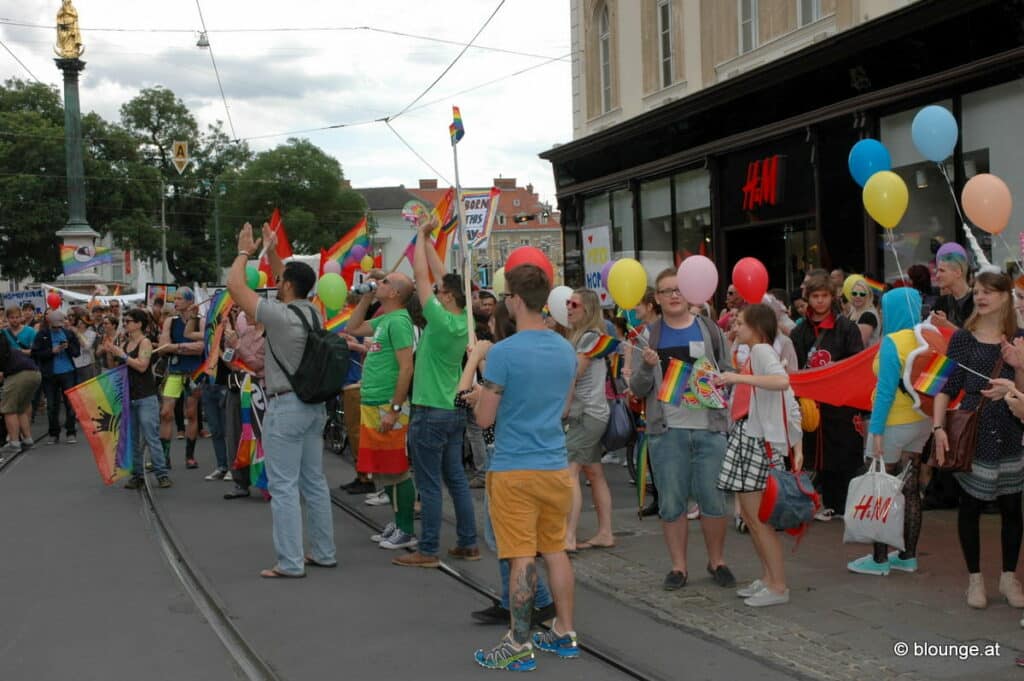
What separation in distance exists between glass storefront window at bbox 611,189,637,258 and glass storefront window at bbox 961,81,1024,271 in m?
8.82

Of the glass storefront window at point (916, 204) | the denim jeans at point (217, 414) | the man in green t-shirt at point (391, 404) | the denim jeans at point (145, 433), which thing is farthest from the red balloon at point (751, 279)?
the denim jeans at point (145, 433)

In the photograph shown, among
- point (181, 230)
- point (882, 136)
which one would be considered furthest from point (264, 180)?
point (882, 136)

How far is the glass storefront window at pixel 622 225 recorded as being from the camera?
21.1 metres

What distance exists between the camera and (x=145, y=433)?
11242 mm

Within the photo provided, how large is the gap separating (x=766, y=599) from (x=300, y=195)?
258 ft

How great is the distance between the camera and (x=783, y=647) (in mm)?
5473

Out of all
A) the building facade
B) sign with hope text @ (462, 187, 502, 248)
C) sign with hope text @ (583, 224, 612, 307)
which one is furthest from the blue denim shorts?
sign with hope text @ (583, 224, 612, 307)

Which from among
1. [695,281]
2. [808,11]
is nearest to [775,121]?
[808,11]

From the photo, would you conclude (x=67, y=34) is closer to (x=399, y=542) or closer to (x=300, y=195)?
(x=399, y=542)

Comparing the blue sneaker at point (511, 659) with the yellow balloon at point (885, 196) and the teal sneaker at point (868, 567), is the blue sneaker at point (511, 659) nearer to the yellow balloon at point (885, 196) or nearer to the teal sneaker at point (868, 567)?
the teal sneaker at point (868, 567)

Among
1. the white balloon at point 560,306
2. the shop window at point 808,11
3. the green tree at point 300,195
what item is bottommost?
the white balloon at point 560,306

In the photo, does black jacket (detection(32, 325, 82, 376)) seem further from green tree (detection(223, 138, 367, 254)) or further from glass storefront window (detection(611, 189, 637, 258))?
green tree (detection(223, 138, 367, 254))

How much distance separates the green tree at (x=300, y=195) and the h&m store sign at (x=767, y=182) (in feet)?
206

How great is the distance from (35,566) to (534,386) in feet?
14.4
